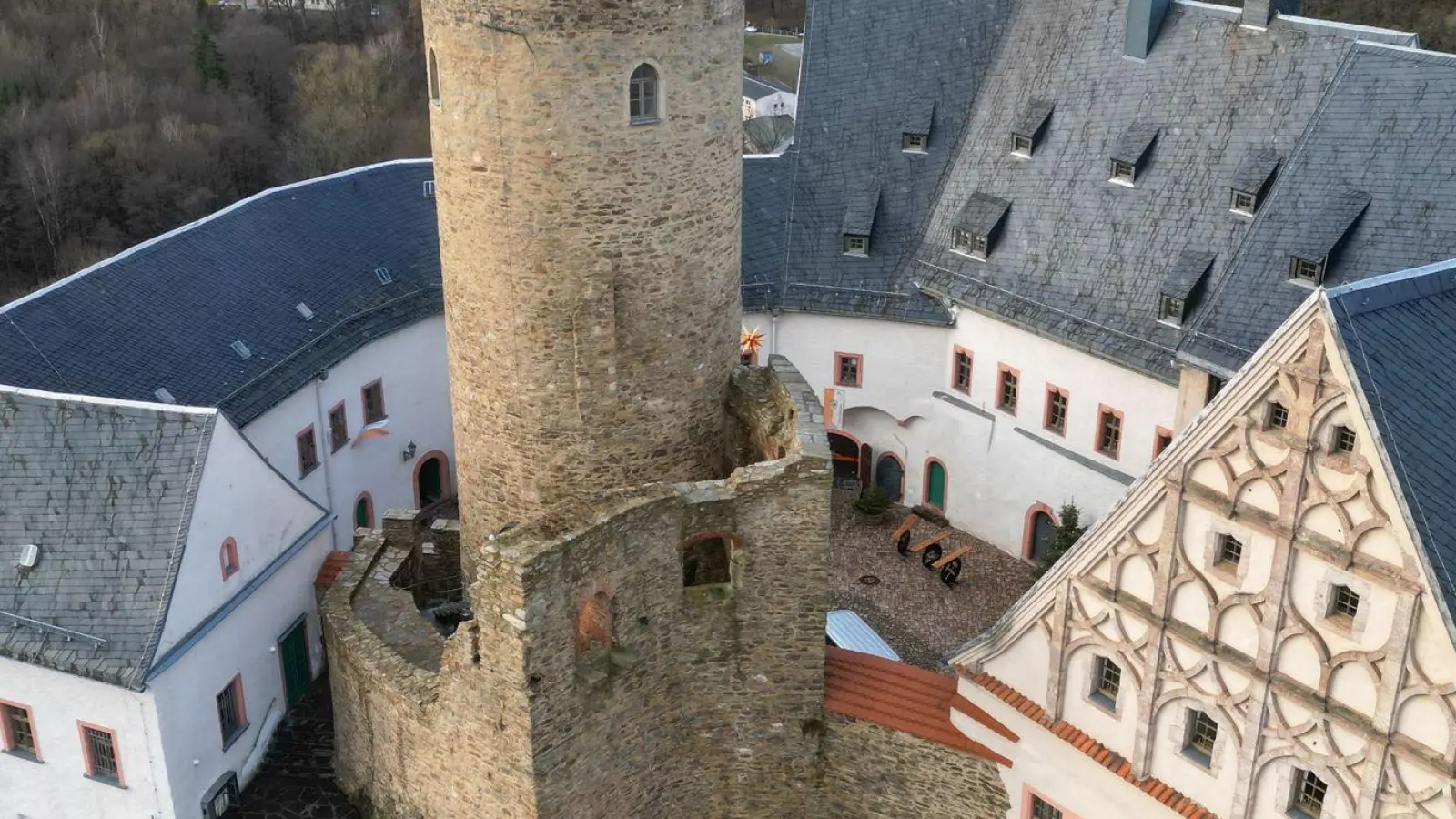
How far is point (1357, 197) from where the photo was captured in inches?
1094

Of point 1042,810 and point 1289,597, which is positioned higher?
point 1289,597

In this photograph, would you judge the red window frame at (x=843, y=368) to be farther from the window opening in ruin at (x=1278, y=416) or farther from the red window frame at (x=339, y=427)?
the window opening in ruin at (x=1278, y=416)

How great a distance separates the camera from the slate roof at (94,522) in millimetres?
21344

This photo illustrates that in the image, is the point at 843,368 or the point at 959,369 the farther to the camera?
the point at 843,368

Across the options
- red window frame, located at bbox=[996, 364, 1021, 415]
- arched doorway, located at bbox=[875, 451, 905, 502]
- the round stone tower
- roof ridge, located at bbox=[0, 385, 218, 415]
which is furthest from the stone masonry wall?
arched doorway, located at bbox=[875, 451, 905, 502]

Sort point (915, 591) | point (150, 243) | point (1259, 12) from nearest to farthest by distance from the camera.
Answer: point (150, 243)
point (1259, 12)
point (915, 591)

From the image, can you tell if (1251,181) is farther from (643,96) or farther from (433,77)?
(433,77)

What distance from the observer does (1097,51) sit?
3300cm

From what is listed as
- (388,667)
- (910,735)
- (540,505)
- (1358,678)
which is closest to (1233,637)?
(1358,678)

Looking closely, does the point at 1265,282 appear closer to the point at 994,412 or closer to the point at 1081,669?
the point at 994,412

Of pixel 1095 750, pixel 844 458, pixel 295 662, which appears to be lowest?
pixel 844 458

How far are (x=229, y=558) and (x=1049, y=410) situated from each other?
16520mm

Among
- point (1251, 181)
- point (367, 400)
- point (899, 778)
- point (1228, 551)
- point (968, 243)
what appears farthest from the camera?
point (968, 243)

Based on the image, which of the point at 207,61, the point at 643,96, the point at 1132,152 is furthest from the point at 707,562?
the point at 207,61
